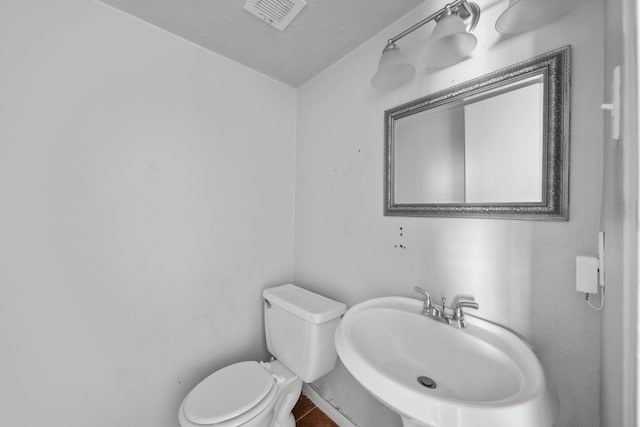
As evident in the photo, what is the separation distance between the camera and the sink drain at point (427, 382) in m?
0.79

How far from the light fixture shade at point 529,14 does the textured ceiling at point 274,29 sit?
44cm

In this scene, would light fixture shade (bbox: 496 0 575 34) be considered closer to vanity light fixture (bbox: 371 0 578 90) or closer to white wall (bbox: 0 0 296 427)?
vanity light fixture (bbox: 371 0 578 90)

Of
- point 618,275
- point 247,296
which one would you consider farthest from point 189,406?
point 618,275

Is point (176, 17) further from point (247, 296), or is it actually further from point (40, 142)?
point (247, 296)

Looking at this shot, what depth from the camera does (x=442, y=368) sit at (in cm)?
80

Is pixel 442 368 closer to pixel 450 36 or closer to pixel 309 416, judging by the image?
pixel 309 416

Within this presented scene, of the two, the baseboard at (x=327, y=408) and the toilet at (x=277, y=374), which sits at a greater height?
the toilet at (x=277, y=374)

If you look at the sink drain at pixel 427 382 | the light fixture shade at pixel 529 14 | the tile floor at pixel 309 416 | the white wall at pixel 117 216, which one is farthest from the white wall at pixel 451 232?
the white wall at pixel 117 216

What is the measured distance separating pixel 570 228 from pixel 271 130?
4.87ft

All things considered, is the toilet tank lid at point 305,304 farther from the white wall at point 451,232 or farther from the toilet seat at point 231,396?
the toilet seat at point 231,396

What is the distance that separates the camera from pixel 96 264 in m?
0.99

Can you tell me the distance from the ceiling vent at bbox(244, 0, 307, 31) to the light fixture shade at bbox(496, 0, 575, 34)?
76cm

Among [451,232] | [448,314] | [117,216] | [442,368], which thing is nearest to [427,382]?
[442,368]

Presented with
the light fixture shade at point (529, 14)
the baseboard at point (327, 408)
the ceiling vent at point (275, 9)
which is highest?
the ceiling vent at point (275, 9)
